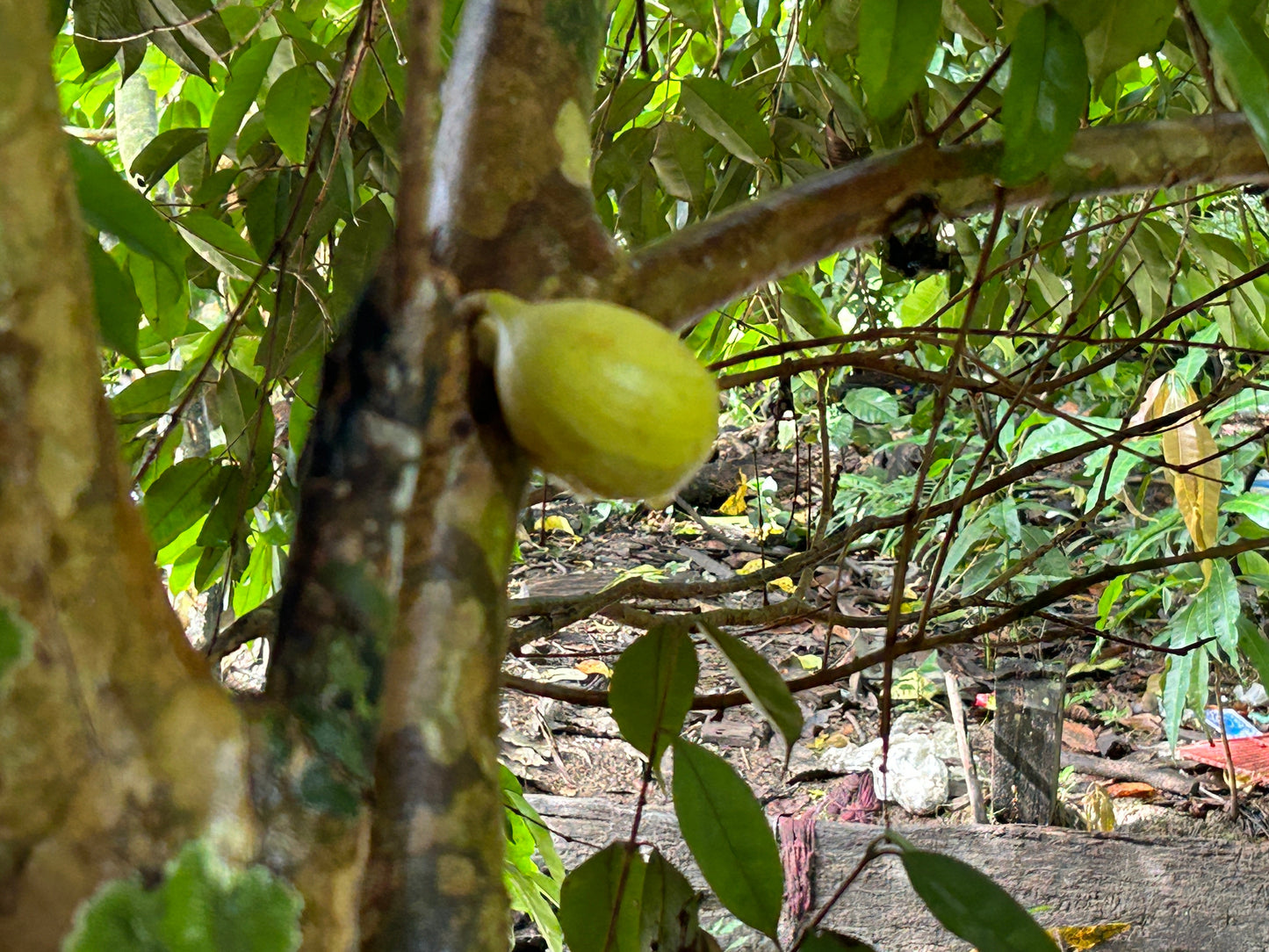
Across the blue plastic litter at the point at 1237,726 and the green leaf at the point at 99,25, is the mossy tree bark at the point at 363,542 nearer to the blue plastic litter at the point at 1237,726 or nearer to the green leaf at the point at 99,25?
the green leaf at the point at 99,25

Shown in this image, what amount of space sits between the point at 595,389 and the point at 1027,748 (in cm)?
217

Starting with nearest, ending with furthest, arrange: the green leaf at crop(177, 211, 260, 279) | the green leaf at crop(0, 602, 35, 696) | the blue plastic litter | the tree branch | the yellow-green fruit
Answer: the green leaf at crop(0, 602, 35, 696) < the yellow-green fruit < the tree branch < the green leaf at crop(177, 211, 260, 279) < the blue plastic litter

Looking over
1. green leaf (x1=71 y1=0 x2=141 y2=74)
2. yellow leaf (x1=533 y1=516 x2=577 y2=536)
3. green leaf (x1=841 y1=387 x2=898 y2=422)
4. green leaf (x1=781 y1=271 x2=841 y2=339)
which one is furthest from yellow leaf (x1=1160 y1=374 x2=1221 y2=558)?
yellow leaf (x1=533 y1=516 x2=577 y2=536)

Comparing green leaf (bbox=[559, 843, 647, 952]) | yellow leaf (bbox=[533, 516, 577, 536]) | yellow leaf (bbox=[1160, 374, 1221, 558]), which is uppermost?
yellow leaf (bbox=[533, 516, 577, 536])

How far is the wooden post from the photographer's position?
2252 mm

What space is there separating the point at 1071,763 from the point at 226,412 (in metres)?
2.30

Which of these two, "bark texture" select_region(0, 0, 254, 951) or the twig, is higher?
the twig

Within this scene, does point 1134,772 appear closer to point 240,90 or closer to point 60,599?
point 240,90

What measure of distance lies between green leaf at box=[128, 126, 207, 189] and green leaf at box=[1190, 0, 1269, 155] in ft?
2.60

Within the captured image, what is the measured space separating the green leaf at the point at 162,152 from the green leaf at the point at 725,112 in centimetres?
43

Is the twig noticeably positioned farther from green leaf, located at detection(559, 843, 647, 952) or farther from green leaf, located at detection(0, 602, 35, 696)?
green leaf, located at detection(0, 602, 35, 696)

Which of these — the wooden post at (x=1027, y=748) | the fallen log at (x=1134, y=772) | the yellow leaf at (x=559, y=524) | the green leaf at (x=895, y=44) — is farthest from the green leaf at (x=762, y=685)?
the yellow leaf at (x=559, y=524)

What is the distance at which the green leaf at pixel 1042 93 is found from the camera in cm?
49

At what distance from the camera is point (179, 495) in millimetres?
879
